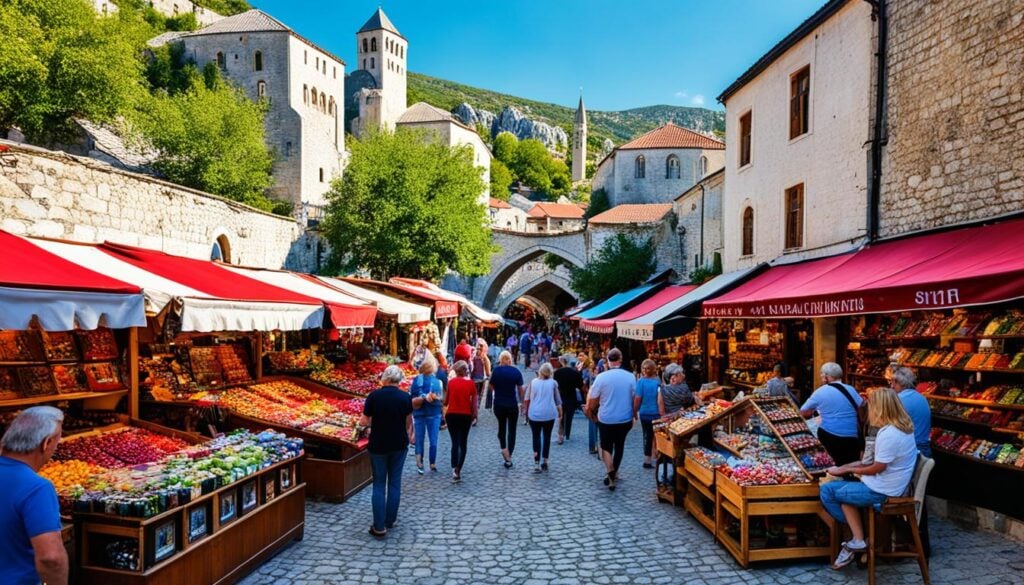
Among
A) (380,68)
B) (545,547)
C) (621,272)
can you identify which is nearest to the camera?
(545,547)

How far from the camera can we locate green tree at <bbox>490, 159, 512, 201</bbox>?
3012 inches

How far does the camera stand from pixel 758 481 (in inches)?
188

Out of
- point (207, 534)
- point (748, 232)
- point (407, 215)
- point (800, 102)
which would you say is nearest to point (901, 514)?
point (207, 534)

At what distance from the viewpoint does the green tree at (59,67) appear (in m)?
27.2

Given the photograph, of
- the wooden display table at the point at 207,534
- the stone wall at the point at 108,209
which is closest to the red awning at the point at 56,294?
the wooden display table at the point at 207,534

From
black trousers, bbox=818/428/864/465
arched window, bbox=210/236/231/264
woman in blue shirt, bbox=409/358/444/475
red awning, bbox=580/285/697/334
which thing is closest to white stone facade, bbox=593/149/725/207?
red awning, bbox=580/285/697/334

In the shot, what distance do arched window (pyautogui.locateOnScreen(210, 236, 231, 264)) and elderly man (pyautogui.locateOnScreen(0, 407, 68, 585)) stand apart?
13.3 metres

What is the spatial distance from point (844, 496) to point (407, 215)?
79.0ft

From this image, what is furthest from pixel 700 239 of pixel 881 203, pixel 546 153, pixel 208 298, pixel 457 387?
pixel 546 153

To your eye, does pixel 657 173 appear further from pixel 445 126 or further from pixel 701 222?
pixel 701 222

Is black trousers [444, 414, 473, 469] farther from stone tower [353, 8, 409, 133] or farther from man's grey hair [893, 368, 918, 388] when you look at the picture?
stone tower [353, 8, 409, 133]

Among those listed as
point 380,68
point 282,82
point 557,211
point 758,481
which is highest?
point 380,68

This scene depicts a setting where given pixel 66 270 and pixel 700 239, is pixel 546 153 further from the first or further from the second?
pixel 66 270

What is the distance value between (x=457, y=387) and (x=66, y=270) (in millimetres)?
4115
